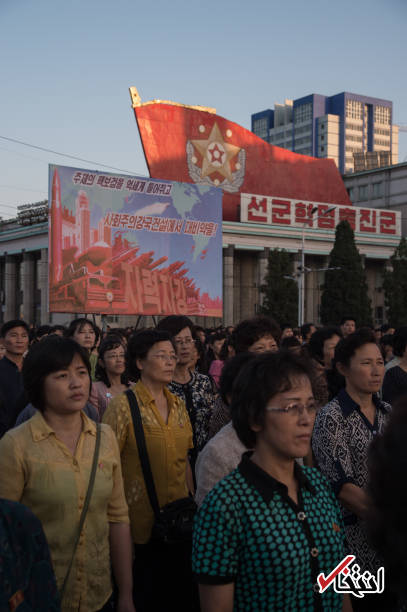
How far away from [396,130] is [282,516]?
148589 millimetres

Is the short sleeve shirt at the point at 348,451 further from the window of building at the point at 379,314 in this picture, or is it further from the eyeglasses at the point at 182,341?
the window of building at the point at 379,314

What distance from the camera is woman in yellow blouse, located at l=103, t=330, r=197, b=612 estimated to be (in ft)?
12.4

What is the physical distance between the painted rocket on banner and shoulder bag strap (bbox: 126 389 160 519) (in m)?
38.9

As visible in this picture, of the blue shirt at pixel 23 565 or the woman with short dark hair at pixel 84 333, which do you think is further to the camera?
the woman with short dark hair at pixel 84 333

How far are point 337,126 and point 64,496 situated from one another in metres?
134

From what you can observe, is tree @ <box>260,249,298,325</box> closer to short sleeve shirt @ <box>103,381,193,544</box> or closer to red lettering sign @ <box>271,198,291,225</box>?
red lettering sign @ <box>271,198,291,225</box>

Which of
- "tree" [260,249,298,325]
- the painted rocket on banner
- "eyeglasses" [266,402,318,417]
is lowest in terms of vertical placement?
"eyeglasses" [266,402,318,417]

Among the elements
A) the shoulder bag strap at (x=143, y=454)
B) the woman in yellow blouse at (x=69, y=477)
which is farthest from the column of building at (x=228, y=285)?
the woman in yellow blouse at (x=69, y=477)

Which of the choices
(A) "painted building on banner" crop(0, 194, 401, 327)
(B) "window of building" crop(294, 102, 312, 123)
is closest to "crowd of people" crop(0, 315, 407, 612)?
(A) "painted building on banner" crop(0, 194, 401, 327)

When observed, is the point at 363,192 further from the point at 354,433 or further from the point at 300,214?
the point at 354,433

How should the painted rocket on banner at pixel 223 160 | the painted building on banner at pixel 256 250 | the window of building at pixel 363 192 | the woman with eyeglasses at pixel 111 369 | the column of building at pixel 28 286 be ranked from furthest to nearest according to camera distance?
the window of building at pixel 363 192, the column of building at pixel 28 286, the painted building on banner at pixel 256 250, the painted rocket on banner at pixel 223 160, the woman with eyeglasses at pixel 111 369

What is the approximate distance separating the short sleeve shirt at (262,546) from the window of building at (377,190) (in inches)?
2768

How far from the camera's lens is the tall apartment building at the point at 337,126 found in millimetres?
128500

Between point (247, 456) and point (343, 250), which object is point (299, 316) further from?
point (247, 456)
